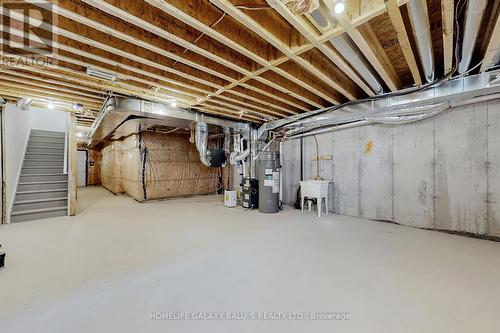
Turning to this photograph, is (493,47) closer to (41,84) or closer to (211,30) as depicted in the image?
(211,30)

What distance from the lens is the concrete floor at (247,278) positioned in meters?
1.44

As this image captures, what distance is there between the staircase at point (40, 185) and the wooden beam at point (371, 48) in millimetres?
5649

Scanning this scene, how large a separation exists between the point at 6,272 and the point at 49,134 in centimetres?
512

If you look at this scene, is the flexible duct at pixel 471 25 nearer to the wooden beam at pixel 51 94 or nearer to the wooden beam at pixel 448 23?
the wooden beam at pixel 448 23

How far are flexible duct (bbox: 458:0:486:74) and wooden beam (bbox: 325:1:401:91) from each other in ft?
2.25

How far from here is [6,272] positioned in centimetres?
207

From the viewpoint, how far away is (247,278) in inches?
77.2

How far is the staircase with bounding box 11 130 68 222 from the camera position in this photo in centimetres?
405

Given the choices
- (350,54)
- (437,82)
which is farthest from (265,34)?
(437,82)

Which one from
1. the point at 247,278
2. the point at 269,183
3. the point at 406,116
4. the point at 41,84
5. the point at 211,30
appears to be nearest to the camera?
the point at 211,30

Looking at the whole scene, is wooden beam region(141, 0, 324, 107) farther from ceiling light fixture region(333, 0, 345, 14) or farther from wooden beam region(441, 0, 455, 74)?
wooden beam region(441, 0, 455, 74)

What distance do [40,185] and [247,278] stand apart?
497 centimetres

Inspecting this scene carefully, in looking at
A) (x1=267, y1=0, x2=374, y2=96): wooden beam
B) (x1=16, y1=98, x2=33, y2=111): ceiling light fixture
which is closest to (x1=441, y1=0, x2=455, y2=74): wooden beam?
(x1=267, y1=0, x2=374, y2=96): wooden beam

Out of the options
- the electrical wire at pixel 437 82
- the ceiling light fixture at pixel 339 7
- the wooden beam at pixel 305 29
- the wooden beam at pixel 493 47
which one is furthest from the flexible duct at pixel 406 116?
the ceiling light fixture at pixel 339 7
